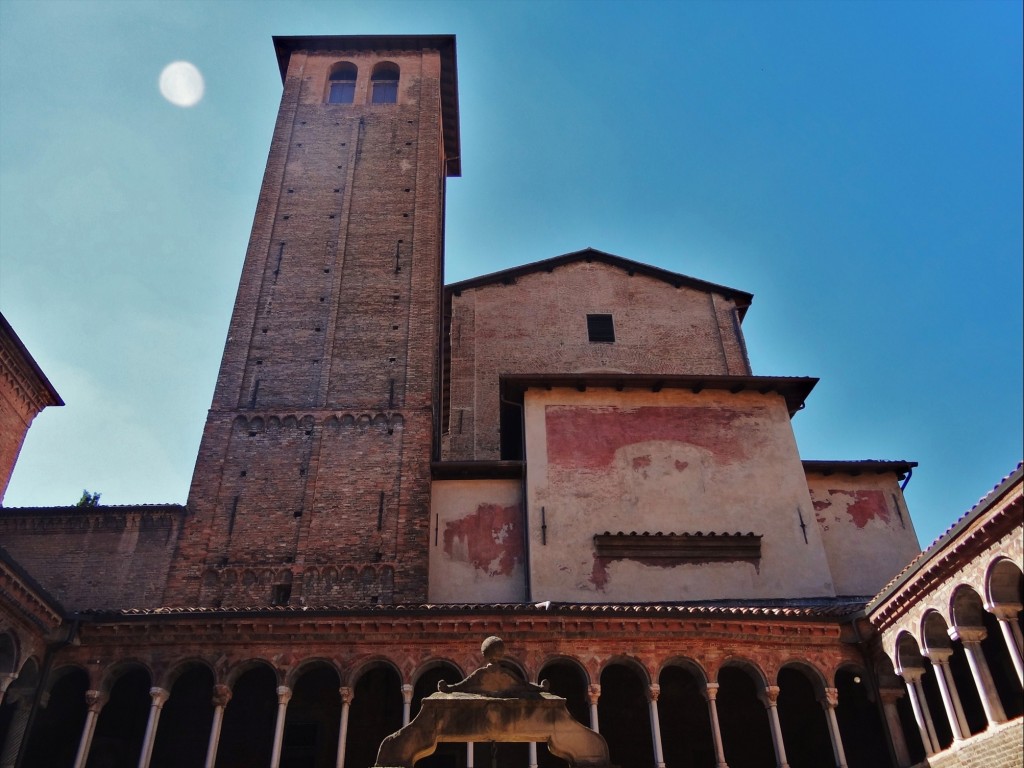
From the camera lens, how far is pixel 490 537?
57.4 ft

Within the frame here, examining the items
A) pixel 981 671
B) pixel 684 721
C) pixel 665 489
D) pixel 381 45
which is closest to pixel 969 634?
pixel 981 671

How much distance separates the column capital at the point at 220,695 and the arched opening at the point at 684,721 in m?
6.98

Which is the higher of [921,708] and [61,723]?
[61,723]

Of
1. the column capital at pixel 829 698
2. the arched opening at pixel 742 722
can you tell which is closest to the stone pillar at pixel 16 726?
the arched opening at pixel 742 722

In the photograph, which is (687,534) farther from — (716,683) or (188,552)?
(188,552)

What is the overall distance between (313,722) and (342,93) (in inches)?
754

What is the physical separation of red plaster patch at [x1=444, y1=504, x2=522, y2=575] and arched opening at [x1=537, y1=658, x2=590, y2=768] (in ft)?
9.71

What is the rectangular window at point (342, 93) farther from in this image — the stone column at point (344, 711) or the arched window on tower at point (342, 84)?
the stone column at point (344, 711)

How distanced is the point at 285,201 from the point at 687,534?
547 inches

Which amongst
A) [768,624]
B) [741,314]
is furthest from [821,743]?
[741,314]

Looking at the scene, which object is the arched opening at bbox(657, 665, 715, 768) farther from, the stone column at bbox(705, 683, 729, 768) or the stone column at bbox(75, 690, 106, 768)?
the stone column at bbox(75, 690, 106, 768)

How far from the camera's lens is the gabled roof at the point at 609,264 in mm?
25250

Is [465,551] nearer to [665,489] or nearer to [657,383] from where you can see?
[665,489]

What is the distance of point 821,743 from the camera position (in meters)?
14.6
